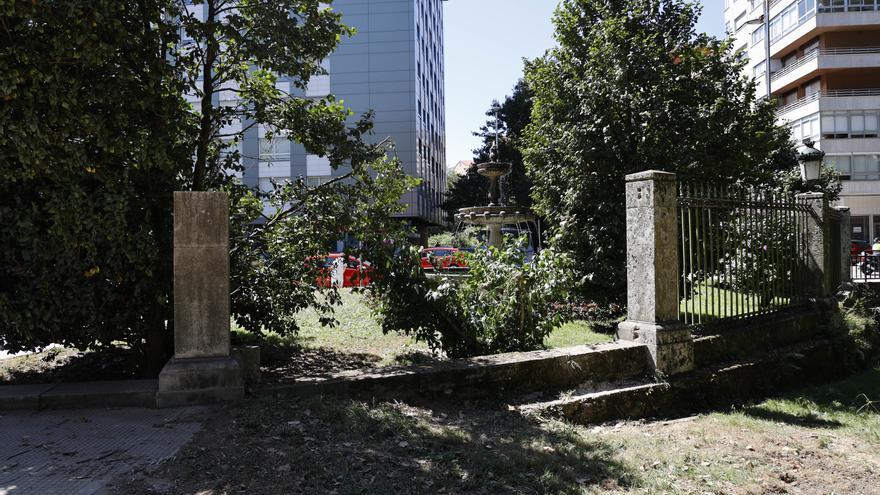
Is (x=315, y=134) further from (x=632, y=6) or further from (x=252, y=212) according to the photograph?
(x=632, y=6)

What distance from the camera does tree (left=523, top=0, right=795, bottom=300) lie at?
9.09 metres

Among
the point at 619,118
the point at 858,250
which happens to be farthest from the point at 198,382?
the point at 858,250

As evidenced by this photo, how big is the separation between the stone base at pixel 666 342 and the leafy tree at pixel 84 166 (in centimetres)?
514

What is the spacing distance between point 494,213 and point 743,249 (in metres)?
5.35

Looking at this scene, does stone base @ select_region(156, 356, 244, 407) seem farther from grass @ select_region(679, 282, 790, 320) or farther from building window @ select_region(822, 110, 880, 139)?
building window @ select_region(822, 110, 880, 139)

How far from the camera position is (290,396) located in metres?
5.25

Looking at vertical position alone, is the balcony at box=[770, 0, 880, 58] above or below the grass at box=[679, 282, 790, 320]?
above

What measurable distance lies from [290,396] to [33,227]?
2705mm

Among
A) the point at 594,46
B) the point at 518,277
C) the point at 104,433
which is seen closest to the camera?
the point at 104,433

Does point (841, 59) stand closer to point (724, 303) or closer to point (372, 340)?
point (724, 303)

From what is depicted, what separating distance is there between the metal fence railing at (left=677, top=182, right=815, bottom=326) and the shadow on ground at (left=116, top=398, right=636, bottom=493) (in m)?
3.28

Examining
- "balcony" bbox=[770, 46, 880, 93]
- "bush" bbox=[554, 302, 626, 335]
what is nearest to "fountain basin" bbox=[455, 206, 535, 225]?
"bush" bbox=[554, 302, 626, 335]

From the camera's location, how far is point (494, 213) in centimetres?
1205

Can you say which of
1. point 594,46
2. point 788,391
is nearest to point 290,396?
point 788,391
